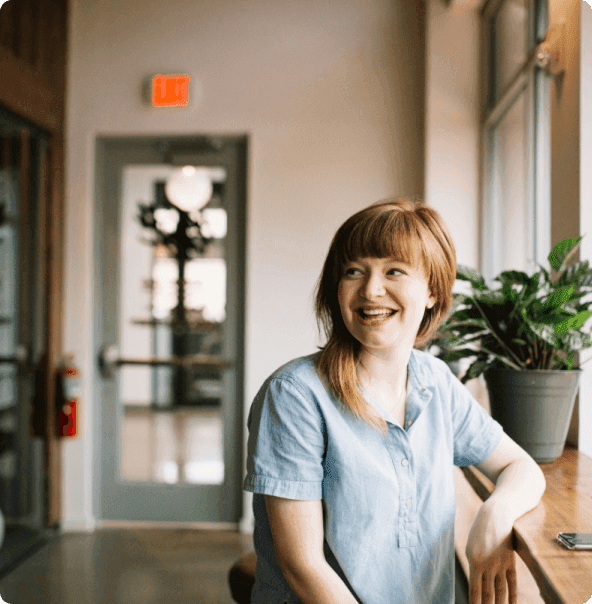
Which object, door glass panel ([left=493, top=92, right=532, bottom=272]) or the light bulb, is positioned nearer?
door glass panel ([left=493, top=92, right=532, bottom=272])

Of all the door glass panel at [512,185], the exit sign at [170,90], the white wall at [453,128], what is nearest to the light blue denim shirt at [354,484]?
the door glass panel at [512,185]

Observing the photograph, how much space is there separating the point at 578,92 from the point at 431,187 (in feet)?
5.18

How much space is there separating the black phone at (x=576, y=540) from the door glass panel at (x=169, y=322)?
A: 2.73 m

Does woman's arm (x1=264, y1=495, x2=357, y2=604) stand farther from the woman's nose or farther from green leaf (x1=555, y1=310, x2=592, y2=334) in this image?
green leaf (x1=555, y1=310, x2=592, y2=334)

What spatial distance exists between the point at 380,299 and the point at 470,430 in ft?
1.24

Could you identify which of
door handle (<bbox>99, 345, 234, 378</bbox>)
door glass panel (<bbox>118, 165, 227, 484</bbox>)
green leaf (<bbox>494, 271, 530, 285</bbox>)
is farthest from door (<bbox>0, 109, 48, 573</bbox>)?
green leaf (<bbox>494, 271, 530, 285</bbox>)

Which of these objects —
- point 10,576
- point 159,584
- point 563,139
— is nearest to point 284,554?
point 563,139

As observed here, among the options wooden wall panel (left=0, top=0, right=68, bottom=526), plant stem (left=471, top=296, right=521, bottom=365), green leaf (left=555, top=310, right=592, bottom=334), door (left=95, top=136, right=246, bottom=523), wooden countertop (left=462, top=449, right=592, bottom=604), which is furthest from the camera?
door (left=95, top=136, right=246, bottom=523)

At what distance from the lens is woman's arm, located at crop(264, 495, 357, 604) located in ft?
3.32

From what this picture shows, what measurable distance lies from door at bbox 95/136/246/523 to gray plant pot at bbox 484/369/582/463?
2241mm

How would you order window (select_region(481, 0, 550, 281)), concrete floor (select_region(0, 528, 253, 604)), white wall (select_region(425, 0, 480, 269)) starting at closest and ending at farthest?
1. window (select_region(481, 0, 550, 281))
2. concrete floor (select_region(0, 528, 253, 604))
3. white wall (select_region(425, 0, 480, 269))

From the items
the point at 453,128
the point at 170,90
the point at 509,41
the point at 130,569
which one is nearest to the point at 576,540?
the point at 509,41

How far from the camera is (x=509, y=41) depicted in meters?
2.71

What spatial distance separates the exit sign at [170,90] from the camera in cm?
343
